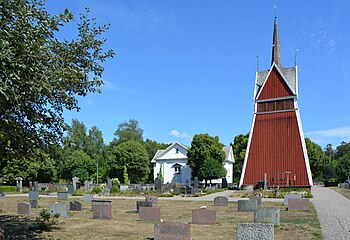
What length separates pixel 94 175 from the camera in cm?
6138

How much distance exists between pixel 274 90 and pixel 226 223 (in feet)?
100.0

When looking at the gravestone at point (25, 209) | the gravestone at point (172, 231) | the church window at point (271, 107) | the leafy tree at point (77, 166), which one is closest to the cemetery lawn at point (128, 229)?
the gravestone at point (172, 231)

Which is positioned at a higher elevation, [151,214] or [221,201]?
[151,214]

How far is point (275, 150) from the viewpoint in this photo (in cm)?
4025

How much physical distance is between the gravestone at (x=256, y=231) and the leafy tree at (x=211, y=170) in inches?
1805

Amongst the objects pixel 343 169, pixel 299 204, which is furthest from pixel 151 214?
pixel 343 169

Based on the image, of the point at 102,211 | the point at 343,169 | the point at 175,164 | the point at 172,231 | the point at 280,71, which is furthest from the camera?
the point at 343,169

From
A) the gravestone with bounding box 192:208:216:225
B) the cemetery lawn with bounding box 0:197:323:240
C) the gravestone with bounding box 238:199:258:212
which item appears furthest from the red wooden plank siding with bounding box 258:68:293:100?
the gravestone with bounding box 192:208:216:225

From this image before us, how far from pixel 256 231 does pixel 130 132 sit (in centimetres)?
7372

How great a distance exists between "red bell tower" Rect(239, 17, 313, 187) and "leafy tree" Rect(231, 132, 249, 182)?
2417 cm

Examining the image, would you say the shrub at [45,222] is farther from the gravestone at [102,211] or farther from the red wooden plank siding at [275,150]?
the red wooden plank siding at [275,150]

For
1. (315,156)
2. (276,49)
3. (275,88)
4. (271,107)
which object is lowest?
(315,156)

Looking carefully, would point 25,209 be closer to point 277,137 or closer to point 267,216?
point 267,216

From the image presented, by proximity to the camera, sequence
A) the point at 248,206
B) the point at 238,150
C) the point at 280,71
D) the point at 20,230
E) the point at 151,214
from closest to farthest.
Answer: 1. the point at 20,230
2. the point at 151,214
3. the point at 248,206
4. the point at 280,71
5. the point at 238,150
